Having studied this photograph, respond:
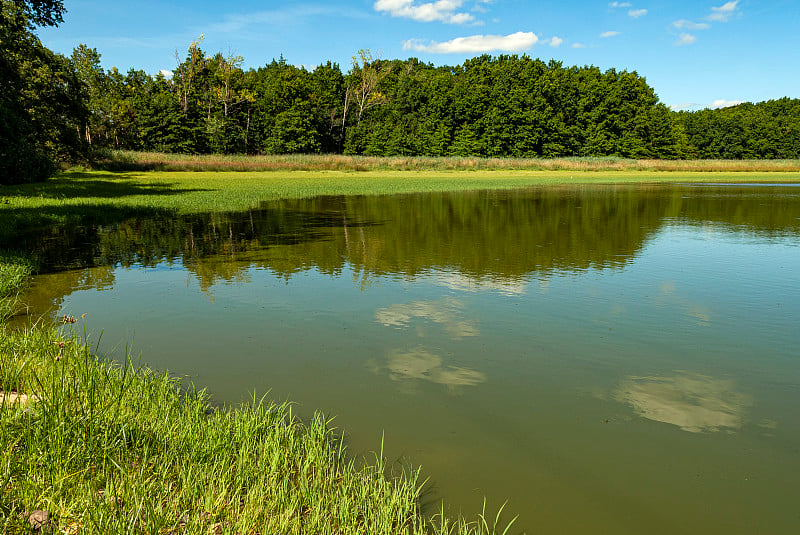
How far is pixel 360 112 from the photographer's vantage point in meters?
98.9

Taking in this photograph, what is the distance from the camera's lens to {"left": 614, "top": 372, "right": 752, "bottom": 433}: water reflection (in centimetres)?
528

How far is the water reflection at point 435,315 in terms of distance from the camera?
8148 mm

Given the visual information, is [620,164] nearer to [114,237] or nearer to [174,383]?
[114,237]

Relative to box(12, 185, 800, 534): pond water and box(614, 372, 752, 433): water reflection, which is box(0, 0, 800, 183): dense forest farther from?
box(614, 372, 752, 433): water reflection

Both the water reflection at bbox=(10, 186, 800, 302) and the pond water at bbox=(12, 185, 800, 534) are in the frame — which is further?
the water reflection at bbox=(10, 186, 800, 302)

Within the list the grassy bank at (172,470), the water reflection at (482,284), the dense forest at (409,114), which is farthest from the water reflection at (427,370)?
the dense forest at (409,114)

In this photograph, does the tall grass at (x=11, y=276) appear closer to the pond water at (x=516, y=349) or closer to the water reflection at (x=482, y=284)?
the pond water at (x=516, y=349)

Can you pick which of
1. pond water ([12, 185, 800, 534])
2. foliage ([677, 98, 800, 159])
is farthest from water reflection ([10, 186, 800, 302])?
foliage ([677, 98, 800, 159])

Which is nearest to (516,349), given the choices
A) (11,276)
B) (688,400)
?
(688,400)

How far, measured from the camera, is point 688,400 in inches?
225

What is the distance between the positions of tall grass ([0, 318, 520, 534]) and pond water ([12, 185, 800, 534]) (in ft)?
1.45

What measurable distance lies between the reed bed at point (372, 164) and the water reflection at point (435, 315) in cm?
5400

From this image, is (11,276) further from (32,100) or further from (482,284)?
(32,100)

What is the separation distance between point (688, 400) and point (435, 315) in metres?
4.14
